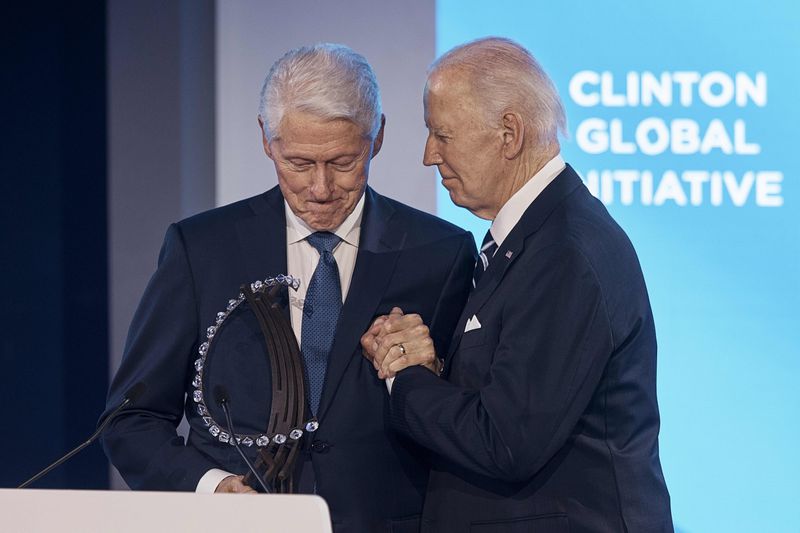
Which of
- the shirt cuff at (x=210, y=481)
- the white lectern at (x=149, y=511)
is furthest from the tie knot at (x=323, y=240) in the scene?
the white lectern at (x=149, y=511)

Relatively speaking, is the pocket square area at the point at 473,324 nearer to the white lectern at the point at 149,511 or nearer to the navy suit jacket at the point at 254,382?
the navy suit jacket at the point at 254,382

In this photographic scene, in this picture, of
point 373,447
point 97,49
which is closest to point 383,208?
point 373,447

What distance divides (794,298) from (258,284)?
80.4 inches

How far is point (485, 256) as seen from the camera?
1955 mm

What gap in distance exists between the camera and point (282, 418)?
1.83 m

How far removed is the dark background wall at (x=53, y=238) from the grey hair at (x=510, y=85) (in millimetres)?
2209

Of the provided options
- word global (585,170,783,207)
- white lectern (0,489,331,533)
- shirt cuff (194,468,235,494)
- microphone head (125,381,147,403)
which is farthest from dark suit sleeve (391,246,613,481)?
word global (585,170,783,207)

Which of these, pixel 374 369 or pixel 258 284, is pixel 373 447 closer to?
pixel 374 369

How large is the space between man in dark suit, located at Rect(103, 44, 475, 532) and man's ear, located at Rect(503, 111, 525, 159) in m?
0.26

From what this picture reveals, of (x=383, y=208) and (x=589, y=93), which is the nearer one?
(x=383, y=208)

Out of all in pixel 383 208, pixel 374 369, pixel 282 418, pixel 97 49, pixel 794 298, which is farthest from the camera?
pixel 97 49

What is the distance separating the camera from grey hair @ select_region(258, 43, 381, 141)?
190 centimetres

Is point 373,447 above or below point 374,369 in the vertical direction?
below

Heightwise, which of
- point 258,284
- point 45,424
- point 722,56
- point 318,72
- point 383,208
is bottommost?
point 45,424
